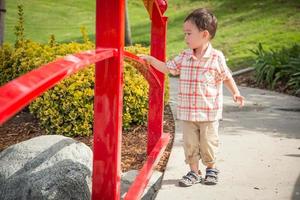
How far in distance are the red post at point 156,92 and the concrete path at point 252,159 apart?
231 mm

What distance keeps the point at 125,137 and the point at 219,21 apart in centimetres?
1430

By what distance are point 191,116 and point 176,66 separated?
0.34 m

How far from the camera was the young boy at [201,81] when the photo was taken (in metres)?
3.35

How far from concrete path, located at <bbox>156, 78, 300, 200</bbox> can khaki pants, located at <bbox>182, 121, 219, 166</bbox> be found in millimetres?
181

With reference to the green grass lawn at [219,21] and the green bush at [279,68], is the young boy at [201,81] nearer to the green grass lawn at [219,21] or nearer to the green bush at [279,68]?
the green bush at [279,68]

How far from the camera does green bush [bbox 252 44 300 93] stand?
8508mm

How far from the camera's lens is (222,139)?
15.7 feet

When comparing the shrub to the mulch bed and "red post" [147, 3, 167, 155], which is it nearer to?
the mulch bed

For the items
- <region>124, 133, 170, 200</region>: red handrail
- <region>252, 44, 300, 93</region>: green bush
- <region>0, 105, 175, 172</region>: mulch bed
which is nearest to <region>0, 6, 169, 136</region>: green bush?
<region>0, 105, 175, 172</region>: mulch bed

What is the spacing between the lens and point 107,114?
79.5 inches

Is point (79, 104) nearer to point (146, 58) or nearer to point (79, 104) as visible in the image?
point (79, 104)

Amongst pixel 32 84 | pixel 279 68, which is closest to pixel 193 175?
pixel 32 84

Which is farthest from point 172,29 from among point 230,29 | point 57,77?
point 57,77

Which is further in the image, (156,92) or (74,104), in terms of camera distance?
(74,104)
